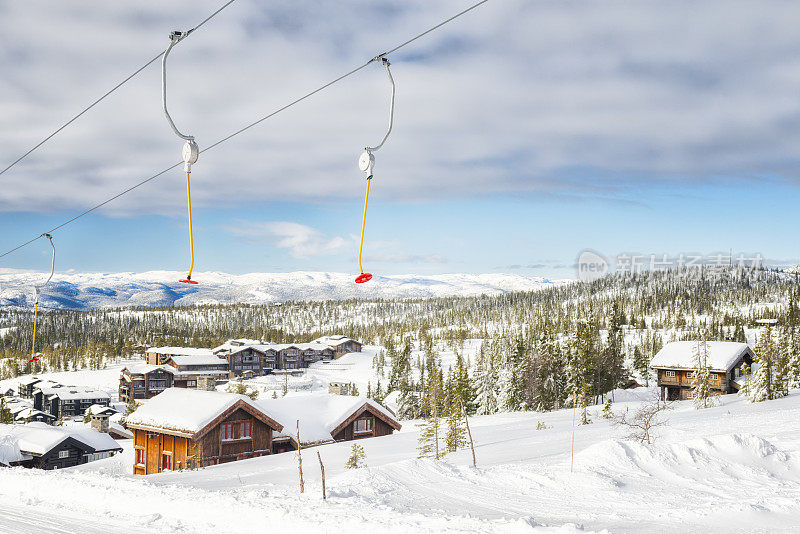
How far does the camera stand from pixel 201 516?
35.9 ft

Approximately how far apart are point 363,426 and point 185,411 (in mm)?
12659

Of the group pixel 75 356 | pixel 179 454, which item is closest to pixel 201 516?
pixel 179 454

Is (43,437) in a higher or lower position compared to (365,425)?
lower

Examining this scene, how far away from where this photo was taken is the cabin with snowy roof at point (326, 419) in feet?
113

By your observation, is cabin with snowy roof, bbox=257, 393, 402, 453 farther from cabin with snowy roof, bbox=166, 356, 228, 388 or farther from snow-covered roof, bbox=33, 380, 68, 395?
cabin with snowy roof, bbox=166, 356, 228, 388

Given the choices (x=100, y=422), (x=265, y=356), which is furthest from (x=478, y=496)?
(x=265, y=356)

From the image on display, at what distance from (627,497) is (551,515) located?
125 inches

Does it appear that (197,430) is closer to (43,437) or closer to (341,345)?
(43,437)

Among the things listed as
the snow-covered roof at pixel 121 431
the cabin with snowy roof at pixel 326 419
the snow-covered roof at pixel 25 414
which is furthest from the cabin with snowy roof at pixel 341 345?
the cabin with snowy roof at pixel 326 419

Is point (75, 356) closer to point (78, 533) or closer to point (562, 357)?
point (562, 357)

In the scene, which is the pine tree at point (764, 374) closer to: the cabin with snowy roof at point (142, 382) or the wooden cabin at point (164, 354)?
the cabin with snowy roof at point (142, 382)

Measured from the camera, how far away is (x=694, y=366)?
58.4m

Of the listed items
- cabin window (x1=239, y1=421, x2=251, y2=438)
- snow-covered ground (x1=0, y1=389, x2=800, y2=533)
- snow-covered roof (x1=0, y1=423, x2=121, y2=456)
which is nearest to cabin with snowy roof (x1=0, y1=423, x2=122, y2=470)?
snow-covered roof (x1=0, y1=423, x2=121, y2=456)

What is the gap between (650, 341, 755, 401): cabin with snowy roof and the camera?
193 feet
